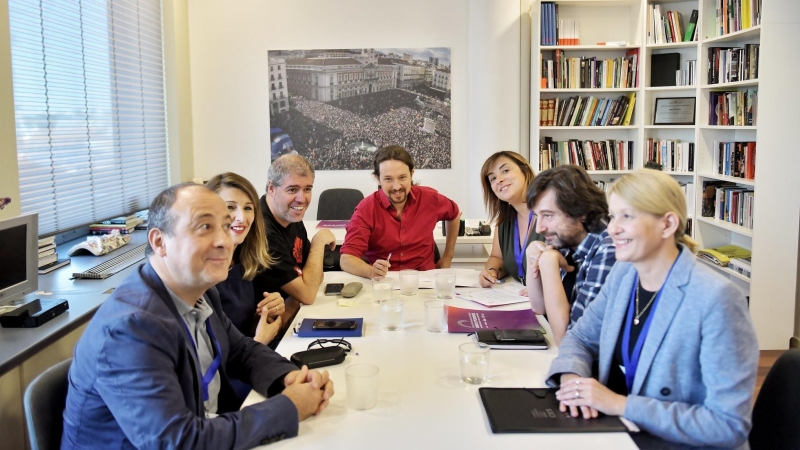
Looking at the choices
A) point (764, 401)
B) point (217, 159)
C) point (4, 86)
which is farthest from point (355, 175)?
point (764, 401)

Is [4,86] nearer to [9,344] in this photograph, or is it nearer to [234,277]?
[9,344]

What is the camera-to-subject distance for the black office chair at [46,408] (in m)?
1.52

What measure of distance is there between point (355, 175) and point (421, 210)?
2505 mm

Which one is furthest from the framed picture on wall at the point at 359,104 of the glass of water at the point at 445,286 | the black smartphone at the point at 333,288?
the glass of water at the point at 445,286

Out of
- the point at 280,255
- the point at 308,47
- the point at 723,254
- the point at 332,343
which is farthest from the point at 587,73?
the point at 332,343

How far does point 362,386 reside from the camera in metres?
1.59

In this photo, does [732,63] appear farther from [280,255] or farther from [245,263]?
[245,263]

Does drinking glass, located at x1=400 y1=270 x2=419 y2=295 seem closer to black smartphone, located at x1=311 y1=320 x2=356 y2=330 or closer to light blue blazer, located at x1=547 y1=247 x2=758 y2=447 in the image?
black smartphone, located at x1=311 y1=320 x2=356 y2=330

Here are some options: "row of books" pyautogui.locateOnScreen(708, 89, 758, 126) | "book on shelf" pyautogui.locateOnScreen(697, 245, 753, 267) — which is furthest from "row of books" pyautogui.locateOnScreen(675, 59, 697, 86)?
"book on shelf" pyautogui.locateOnScreen(697, 245, 753, 267)

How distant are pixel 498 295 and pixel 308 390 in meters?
1.28

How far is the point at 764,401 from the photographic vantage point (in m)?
1.70

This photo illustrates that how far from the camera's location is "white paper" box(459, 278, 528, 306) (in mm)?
2590

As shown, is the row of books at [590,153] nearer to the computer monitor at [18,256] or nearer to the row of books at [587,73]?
the row of books at [587,73]

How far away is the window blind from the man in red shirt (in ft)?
6.37
